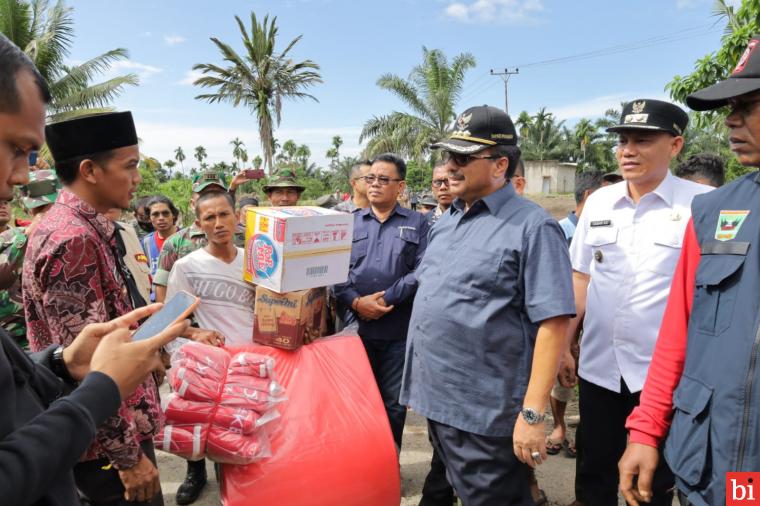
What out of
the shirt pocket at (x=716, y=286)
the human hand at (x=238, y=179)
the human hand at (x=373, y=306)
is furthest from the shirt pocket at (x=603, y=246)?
the human hand at (x=238, y=179)

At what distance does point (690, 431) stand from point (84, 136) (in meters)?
2.18

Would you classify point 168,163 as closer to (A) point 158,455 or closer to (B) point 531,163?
(B) point 531,163

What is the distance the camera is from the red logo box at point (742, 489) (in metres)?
1.12

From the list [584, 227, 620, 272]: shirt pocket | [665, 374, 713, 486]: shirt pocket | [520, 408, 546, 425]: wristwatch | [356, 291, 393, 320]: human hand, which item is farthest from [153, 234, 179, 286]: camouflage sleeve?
[665, 374, 713, 486]: shirt pocket

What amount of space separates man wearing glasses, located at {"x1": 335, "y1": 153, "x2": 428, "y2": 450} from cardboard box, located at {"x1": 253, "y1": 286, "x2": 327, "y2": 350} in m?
0.58

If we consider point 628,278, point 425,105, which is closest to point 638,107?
point 628,278

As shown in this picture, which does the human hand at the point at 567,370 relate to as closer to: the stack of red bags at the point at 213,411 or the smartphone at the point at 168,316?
the stack of red bags at the point at 213,411

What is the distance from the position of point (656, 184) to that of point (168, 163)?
83324mm

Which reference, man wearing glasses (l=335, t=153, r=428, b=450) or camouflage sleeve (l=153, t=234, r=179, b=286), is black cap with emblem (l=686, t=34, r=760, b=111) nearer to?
man wearing glasses (l=335, t=153, r=428, b=450)

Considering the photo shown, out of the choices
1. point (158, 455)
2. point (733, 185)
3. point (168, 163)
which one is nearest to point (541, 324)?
point (733, 185)

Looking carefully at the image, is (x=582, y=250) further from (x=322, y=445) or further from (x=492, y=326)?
(x=322, y=445)

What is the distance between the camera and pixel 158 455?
3432 mm

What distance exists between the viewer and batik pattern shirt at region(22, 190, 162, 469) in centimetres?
150

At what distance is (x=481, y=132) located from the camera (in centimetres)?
195
